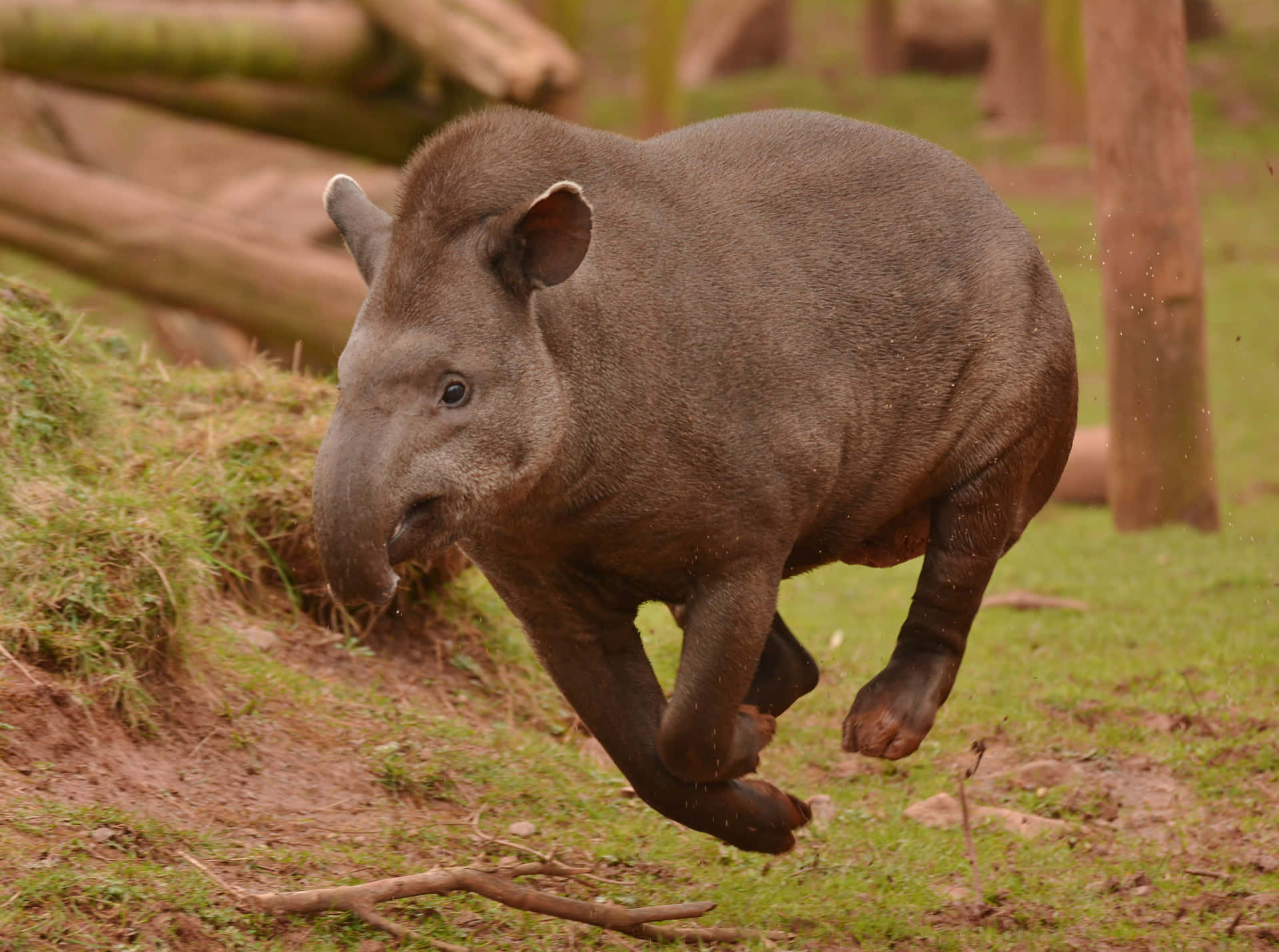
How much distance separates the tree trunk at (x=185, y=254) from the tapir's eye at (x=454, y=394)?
7.43 meters

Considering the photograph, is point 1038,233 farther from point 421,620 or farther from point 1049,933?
point 1049,933

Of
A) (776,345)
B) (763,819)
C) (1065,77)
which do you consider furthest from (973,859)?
(1065,77)

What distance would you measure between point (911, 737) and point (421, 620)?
2.62 m

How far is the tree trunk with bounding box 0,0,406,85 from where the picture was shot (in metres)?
11.7

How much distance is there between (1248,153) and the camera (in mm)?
22219

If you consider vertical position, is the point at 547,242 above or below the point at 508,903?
above

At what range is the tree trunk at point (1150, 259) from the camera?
33.9 ft

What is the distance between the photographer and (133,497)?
18.9ft

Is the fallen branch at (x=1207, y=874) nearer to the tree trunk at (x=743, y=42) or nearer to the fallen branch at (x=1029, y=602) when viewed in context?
the fallen branch at (x=1029, y=602)

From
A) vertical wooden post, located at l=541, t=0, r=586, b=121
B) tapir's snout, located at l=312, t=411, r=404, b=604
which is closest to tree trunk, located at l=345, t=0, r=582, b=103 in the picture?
vertical wooden post, located at l=541, t=0, r=586, b=121

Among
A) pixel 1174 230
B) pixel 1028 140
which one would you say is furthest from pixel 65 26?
pixel 1028 140

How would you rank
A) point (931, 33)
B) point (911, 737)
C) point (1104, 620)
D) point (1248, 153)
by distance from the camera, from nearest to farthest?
point (911, 737), point (1104, 620), point (1248, 153), point (931, 33)

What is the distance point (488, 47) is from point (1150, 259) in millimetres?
4842

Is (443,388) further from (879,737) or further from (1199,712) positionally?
(1199,712)
